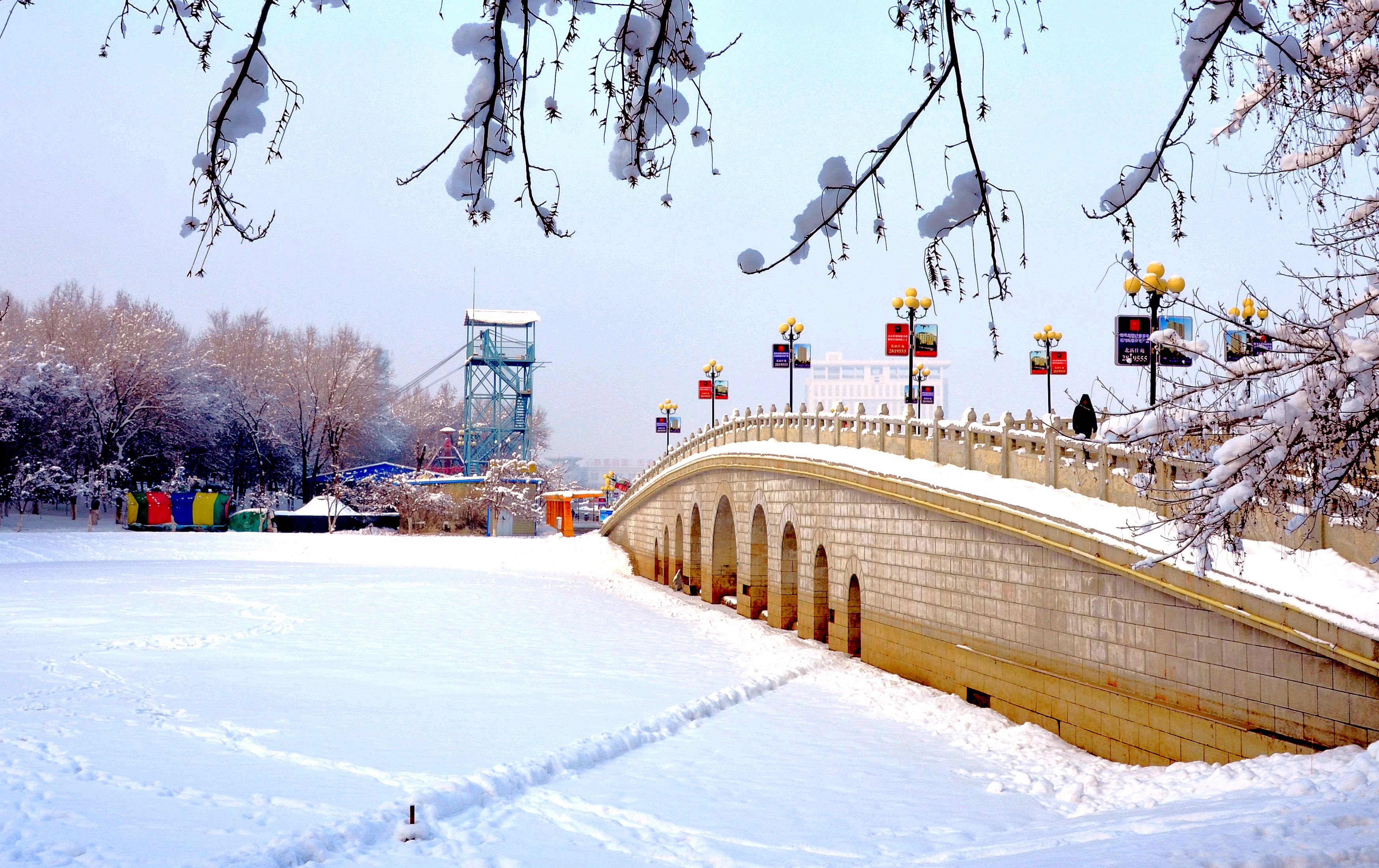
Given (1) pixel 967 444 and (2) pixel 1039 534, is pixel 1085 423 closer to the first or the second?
(1) pixel 967 444

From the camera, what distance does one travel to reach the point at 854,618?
2034 centimetres

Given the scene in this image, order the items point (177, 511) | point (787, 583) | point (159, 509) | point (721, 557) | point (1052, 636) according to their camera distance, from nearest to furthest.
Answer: point (1052, 636), point (787, 583), point (721, 557), point (159, 509), point (177, 511)

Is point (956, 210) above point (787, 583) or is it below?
above

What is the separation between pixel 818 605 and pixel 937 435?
5.98m

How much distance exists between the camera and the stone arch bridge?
1000cm

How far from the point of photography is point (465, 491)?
50812mm

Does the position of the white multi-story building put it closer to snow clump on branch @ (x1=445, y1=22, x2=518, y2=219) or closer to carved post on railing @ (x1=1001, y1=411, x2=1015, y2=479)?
carved post on railing @ (x1=1001, y1=411, x2=1015, y2=479)

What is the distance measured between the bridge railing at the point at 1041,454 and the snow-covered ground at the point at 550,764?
2083 mm

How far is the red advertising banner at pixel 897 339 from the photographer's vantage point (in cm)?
2409

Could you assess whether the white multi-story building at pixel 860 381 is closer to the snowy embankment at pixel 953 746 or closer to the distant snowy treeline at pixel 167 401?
the distant snowy treeline at pixel 167 401

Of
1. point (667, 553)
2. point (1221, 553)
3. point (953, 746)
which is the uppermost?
point (1221, 553)

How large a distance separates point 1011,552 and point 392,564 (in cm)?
2676

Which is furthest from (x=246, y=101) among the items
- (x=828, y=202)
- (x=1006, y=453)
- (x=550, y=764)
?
(x=1006, y=453)

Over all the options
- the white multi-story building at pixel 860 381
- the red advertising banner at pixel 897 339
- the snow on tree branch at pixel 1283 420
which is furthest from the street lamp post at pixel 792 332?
the white multi-story building at pixel 860 381
